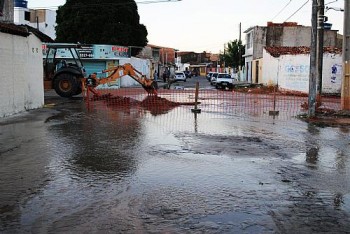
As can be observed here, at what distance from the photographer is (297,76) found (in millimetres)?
33469

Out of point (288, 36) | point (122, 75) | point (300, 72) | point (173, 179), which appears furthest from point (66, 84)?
point (288, 36)

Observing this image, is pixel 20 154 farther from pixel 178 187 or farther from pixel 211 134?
pixel 211 134

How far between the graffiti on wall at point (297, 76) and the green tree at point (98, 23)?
851 inches

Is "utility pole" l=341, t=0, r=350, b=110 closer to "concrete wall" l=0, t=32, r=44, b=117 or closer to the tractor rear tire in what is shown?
"concrete wall" l=0, t=32, r=44, b=117

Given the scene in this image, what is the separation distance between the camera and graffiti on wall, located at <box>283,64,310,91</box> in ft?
106

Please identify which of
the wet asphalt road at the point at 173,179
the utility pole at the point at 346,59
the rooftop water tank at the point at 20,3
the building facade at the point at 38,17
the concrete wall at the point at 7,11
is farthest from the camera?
the building facade at the point at 38,17

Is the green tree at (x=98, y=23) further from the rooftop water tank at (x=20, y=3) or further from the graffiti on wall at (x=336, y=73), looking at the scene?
the graffiti on wall at (x=336, y=73)

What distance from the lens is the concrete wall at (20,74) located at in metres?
15.9

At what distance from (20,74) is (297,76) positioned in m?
22.0

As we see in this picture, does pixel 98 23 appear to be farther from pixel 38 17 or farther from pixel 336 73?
pixel 336 73

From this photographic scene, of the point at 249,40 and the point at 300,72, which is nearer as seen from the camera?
the point at 300,72

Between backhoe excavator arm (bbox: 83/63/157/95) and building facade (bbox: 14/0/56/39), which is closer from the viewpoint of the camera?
backhoe excavator arm (bbox: 83/63/157/95)

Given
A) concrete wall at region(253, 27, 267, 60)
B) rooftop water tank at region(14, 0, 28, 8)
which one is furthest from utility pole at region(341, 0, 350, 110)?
rooftop water tank at region(14, 0, 28, 8)

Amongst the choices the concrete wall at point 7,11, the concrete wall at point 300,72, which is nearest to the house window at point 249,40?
the concrete wall at point 300,72
